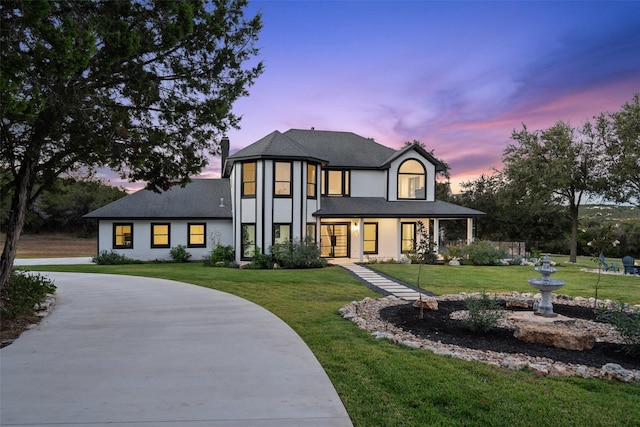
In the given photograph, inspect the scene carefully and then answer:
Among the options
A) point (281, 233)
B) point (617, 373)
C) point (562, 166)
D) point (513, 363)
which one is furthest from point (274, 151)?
point (562, 166)

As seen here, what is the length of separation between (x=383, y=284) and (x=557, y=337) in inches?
289

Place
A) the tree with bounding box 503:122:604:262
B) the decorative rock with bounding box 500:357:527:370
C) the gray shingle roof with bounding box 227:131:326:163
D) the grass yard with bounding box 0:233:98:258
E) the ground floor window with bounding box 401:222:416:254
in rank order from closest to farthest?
the decorative rock with bounding box 500:357:527:370, the gray shingle roof with bounding box 227:131:326:163, the ground floor window with bounding box 401:222:416:254, the tree with bounding box 503:122:604:262, the grass yard with bounding box 0:233:98:258

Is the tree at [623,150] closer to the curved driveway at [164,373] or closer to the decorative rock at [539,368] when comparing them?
the decorative rock at [539,368]

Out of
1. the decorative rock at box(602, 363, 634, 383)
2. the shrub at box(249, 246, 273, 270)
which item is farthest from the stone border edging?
the shrub at box(249, 246, 273, 270)

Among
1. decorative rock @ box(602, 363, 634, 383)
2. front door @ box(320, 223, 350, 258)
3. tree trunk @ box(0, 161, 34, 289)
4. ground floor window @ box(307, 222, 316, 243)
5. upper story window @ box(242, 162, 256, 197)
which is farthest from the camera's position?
front door @ box(320, 223, 350, 258)

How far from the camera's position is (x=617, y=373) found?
16.0ft

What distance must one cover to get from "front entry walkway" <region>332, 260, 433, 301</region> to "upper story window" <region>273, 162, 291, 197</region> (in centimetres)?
479

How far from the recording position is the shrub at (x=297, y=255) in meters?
17.7

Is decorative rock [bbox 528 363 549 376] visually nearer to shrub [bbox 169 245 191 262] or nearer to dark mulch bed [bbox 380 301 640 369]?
dark mulch bed [bbox 380 301 640 369]

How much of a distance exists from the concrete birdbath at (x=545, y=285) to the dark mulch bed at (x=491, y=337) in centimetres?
83

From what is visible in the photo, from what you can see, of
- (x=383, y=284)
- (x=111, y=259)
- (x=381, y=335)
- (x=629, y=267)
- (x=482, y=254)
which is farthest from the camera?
(x=111, y=259)

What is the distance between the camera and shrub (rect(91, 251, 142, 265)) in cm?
2050

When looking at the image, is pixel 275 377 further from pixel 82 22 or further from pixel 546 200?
pixel 546 200

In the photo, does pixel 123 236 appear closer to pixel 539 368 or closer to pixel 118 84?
pixel 118 84
